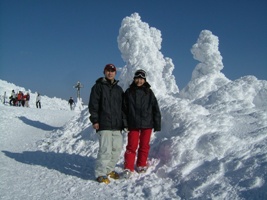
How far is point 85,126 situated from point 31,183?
17.3 feet

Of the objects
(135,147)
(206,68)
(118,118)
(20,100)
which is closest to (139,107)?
(118,118)

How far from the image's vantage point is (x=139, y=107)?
5.72 meters

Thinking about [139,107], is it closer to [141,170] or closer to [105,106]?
[105,106]

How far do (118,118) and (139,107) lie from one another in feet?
1.59

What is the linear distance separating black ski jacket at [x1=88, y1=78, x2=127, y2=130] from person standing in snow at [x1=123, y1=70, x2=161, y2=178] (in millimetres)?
270

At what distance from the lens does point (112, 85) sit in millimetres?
5641

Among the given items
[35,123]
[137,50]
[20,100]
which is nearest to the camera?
[35,123]

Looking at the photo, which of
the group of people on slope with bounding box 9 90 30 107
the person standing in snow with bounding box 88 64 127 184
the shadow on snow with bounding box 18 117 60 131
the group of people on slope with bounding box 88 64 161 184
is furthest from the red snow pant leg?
the group of people on slope with bounding box 9 90 30 107

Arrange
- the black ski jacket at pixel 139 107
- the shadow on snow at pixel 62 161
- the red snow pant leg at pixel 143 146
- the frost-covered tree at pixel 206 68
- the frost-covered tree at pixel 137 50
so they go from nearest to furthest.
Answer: the black ski jacket at pixel 139 107, the red snow pant leg at pixel 143 146, the shadow on snow at pixel 62 161, the frost-covered tree at pixel 137 50, the frost-covered tree at pixel 206 68

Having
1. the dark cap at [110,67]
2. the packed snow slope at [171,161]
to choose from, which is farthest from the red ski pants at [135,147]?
the dark cap at [110,67]

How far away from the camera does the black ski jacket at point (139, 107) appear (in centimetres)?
571

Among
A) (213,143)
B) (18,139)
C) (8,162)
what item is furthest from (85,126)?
(213,143)

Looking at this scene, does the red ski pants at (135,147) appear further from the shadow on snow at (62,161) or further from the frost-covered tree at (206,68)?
the frost-covered tree at (206,68)

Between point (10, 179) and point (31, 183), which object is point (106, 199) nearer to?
point (31, 183)
